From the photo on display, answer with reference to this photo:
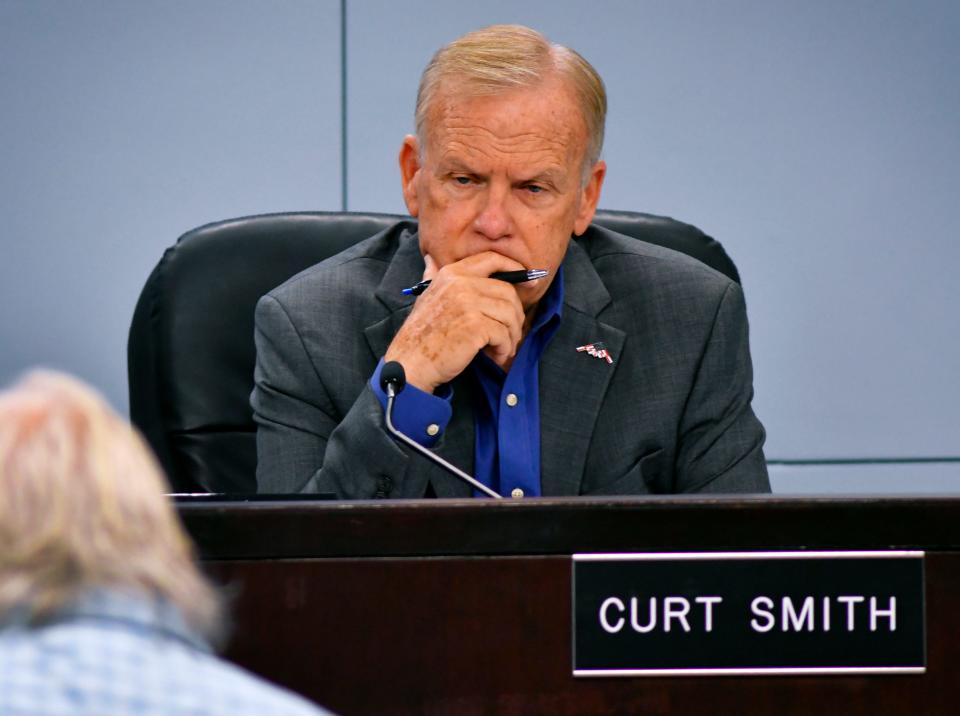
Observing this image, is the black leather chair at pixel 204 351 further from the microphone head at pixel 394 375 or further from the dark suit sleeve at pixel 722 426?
the dark suit sleeve at pixel 722 426

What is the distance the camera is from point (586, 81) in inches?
73.7

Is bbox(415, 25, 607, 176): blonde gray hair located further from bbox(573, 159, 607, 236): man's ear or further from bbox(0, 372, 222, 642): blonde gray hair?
bbox(0, 372, 222, 642): blonde gray hair

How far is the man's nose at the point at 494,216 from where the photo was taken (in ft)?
5.95

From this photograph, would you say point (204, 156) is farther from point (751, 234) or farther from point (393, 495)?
point (393, 495)

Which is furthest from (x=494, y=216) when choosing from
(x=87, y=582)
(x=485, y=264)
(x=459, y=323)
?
(x=87, y=582)

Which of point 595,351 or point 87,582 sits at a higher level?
point 87,582

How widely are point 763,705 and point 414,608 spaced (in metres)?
0.27

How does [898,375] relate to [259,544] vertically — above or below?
below

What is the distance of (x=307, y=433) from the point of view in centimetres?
179

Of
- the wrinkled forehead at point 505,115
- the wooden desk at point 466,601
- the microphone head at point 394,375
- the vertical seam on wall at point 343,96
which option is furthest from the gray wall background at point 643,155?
the wooden desk at point 466,601

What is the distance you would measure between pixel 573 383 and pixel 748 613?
84 centimetres

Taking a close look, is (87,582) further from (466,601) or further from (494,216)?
(494,216)

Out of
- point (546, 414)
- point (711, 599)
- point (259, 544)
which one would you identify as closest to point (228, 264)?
point (546, 414)

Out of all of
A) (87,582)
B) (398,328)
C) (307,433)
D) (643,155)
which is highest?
(87,582)
